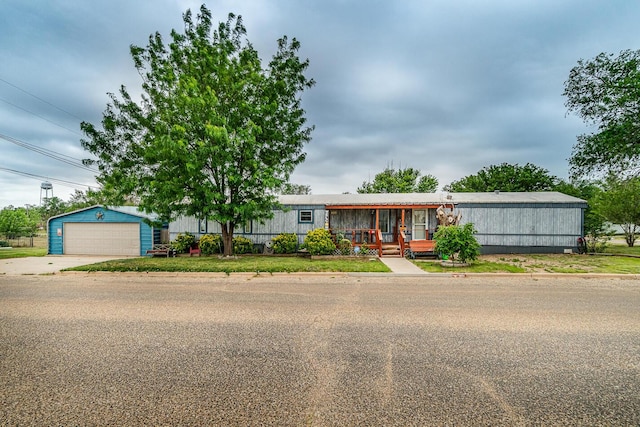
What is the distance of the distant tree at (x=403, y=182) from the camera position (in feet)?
130

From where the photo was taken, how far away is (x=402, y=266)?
11.7m

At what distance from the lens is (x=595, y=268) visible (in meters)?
10.6

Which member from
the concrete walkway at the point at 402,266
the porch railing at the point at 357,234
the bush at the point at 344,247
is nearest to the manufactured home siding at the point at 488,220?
the porch railing at the point at 357,234

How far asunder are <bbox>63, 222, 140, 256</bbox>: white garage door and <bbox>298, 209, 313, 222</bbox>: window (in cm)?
1008

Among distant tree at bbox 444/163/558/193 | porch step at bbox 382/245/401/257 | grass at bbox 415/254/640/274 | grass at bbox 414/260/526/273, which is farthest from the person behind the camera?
distant tree at bbox 444/163/558/193

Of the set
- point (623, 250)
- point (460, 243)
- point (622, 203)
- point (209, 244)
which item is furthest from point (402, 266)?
point (622, 203)

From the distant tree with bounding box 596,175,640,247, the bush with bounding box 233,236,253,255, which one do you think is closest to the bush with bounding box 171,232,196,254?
the bush with bounding box 233,236,253,255

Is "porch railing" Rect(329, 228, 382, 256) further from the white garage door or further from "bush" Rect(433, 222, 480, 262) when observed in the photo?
the white garage door

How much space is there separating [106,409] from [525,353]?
16.0ft

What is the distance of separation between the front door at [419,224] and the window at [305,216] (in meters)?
6.20

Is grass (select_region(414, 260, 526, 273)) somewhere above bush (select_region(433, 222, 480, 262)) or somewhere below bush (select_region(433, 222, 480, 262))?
below

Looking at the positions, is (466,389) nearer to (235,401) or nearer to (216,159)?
(235,401)

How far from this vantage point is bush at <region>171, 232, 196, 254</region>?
52.4ft

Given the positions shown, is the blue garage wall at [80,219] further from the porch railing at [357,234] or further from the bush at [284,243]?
the porch railing at [357,234]
